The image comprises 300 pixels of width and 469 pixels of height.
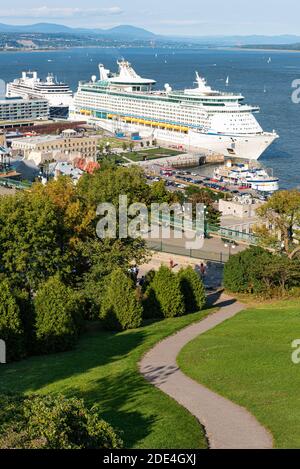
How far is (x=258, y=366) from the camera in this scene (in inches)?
516

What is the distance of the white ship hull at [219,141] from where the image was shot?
6700cm

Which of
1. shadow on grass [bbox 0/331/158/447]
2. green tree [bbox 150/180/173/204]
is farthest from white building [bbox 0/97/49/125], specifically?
shadow on grass [bbox 0/331/158/447]

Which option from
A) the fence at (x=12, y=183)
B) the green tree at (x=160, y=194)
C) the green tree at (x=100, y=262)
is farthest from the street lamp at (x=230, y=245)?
the fence at (x=12, y=183)

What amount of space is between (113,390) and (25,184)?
105ft

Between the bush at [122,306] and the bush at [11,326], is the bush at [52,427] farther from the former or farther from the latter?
the bush at [122,306]

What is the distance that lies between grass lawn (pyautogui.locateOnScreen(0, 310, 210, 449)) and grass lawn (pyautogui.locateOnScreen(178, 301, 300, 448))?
1.03 m

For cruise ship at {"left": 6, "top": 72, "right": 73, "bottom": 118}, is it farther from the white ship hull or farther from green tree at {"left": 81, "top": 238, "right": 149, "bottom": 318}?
green tree at {"left": 81, "top": 238, "right": 149, "bottom": 318}

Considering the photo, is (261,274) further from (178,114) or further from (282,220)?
(178,114)

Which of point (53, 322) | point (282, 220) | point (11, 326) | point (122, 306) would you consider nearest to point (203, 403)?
point (53, 322)

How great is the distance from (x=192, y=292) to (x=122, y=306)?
7.69ft

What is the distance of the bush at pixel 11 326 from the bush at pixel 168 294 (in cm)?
419

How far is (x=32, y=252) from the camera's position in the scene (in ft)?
64.3
